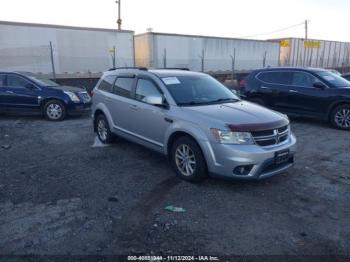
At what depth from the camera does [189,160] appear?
Answer: 4680 mm

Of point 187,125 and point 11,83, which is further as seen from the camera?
point 11,83

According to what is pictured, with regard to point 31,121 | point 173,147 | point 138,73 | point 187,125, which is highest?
point 138,73

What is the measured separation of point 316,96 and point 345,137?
4.96 ft

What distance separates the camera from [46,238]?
3.31m

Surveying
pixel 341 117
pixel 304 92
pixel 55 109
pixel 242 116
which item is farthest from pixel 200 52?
pixel 242 116

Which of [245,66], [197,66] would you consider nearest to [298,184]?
[197,66]

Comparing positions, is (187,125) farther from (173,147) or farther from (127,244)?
(127,244)

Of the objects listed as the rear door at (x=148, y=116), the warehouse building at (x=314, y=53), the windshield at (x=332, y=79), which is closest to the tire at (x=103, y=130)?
the rear door at (x=148, y=116)

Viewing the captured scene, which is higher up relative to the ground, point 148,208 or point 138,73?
point 138,73

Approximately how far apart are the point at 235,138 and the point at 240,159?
11.3 inches

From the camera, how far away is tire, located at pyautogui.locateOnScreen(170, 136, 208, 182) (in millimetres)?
4486

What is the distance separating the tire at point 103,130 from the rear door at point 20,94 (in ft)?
13.0

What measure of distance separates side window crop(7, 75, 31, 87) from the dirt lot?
4437 millimetres

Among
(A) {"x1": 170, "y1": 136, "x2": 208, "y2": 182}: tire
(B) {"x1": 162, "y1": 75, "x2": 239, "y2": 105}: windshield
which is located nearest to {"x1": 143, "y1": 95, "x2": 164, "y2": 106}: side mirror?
(B) {"x1": 162, "y1": 75, "x2": 239, "y2": 105}: windshield
